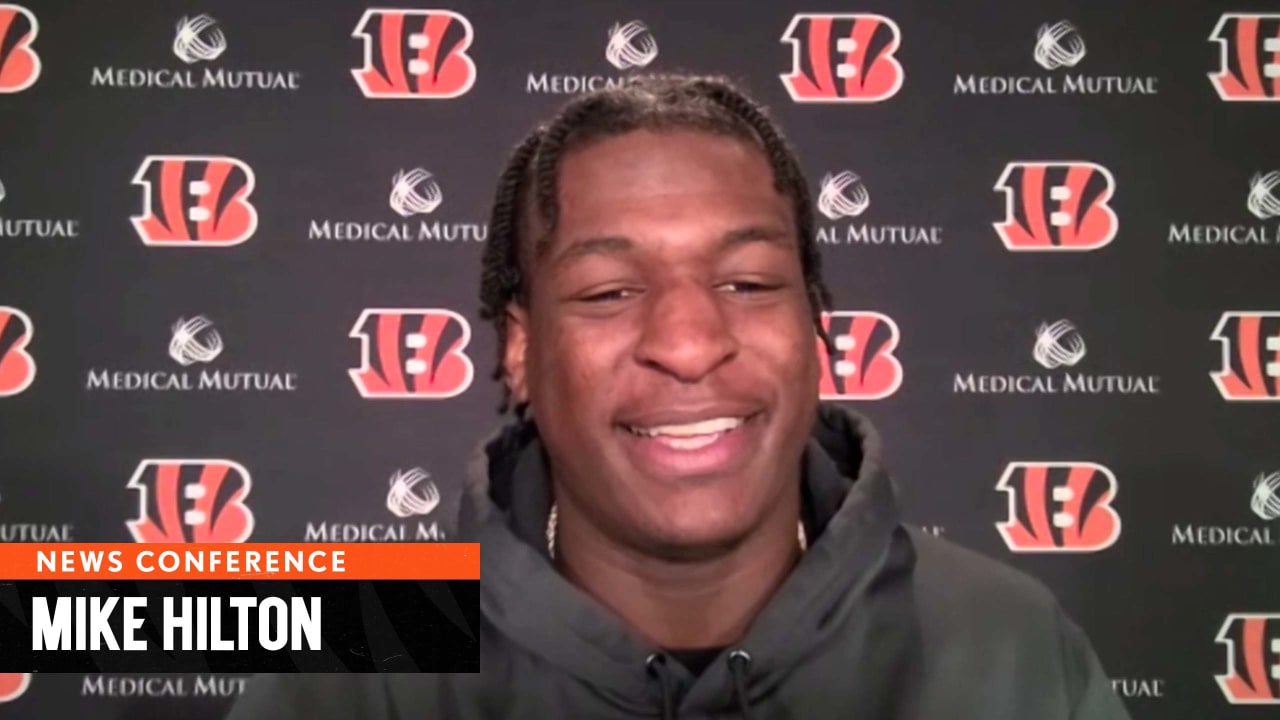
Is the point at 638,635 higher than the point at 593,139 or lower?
lower

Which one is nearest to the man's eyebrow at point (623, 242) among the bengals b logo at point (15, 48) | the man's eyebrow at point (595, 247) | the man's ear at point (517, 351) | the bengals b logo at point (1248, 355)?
the man's eyebrow at point (595, 247)

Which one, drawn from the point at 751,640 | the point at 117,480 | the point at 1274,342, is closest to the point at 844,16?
the point at 1274,342

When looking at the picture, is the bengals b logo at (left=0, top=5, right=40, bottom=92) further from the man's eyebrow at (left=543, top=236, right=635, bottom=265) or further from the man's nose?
the man's nose

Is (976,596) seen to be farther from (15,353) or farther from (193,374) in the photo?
(15,353)

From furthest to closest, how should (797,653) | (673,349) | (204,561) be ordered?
(204,561) < (797,653) < (673,349)

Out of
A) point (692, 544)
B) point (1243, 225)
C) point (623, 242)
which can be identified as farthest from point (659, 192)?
point (1243, 225)

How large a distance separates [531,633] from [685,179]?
44 cm

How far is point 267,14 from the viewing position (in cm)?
176

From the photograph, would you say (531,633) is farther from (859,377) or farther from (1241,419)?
(1241,419)

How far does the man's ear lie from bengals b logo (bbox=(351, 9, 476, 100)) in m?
0.91

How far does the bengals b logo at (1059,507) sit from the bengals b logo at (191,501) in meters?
1.41

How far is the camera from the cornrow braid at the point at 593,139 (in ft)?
2.96

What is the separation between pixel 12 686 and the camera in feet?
5.78

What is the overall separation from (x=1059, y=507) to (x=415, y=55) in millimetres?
1455
